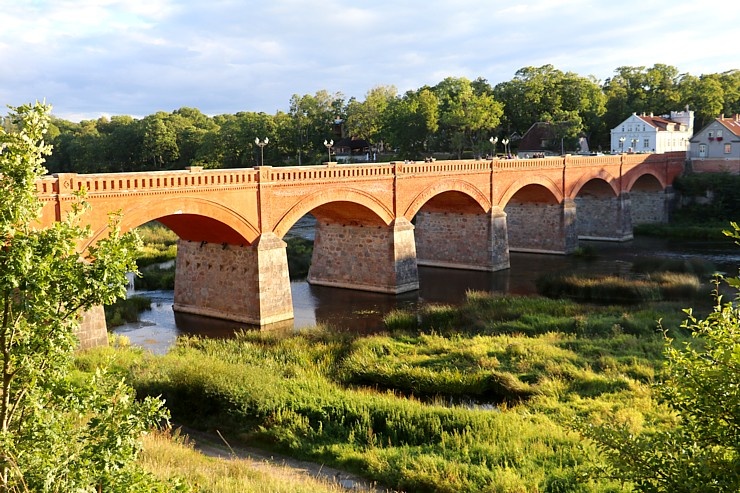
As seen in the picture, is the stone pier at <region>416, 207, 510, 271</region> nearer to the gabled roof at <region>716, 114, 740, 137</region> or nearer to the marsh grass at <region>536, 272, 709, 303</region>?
the marsh grass at <region>536, 272, 709, 303</region>

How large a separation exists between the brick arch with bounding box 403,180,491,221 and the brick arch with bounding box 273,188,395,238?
67.3 inches

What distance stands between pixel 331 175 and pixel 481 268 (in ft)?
43.1

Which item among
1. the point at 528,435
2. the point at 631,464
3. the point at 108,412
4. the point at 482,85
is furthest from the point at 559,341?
the point at 482,85

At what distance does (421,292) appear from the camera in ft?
114

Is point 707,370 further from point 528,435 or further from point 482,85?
point 482,85

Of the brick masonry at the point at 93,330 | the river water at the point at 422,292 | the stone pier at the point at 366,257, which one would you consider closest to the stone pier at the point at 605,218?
the river water at the point at 422,292

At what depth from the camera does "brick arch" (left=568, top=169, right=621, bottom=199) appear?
47625 millimetres

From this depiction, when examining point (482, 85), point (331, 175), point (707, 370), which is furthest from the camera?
point (482, 85)

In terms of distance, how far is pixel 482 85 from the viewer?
8925 cm

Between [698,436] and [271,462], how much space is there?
9161 millimetres

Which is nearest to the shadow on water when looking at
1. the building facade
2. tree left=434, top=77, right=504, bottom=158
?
the building facade

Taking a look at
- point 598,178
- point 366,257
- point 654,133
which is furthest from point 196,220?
point 654,133

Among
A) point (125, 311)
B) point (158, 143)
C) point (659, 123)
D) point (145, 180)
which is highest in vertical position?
point (659, 123)

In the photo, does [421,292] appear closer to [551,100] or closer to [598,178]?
[598,178]
